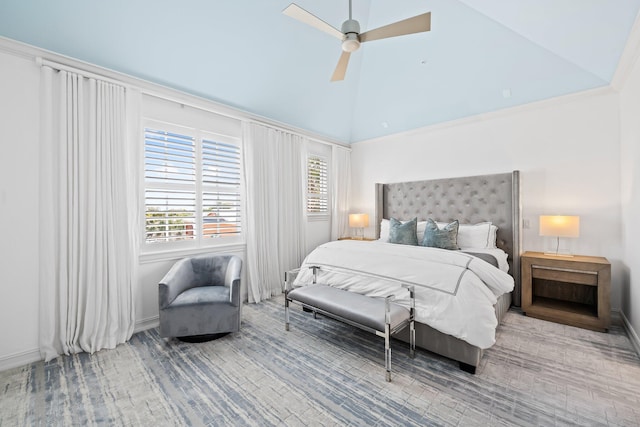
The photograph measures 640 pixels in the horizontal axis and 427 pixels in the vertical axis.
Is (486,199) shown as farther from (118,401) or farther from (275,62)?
(118,401)

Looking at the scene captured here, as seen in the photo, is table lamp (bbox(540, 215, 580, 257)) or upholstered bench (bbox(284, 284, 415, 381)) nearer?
upholstered bench (bbox(284, 284, 415, 381))

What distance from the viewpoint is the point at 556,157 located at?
3.58m

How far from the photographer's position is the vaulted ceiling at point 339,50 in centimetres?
Result: 243

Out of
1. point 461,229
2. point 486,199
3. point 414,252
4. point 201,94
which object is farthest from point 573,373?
point 201,94

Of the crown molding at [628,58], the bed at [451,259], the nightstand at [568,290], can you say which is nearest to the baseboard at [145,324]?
the bed at [451,259]

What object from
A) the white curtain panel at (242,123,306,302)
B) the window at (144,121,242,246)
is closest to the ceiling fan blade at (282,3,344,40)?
the white curtain panel at (242,123,306,302)

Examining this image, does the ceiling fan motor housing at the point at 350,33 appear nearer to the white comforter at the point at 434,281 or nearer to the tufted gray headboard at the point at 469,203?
the white comforter at the point at 434,281

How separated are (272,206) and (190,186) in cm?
124

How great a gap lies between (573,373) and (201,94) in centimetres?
484

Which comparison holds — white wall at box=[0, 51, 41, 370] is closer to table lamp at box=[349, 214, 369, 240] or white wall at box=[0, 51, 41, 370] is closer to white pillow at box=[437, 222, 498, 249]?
table lamp at box=[349, 214, 369, 240]

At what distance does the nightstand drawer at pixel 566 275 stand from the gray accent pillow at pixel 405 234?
4.82 ft

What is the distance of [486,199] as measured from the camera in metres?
4.04

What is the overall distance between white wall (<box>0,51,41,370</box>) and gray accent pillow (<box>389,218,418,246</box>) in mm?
4062

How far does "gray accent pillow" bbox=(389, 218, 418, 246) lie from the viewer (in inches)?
152
